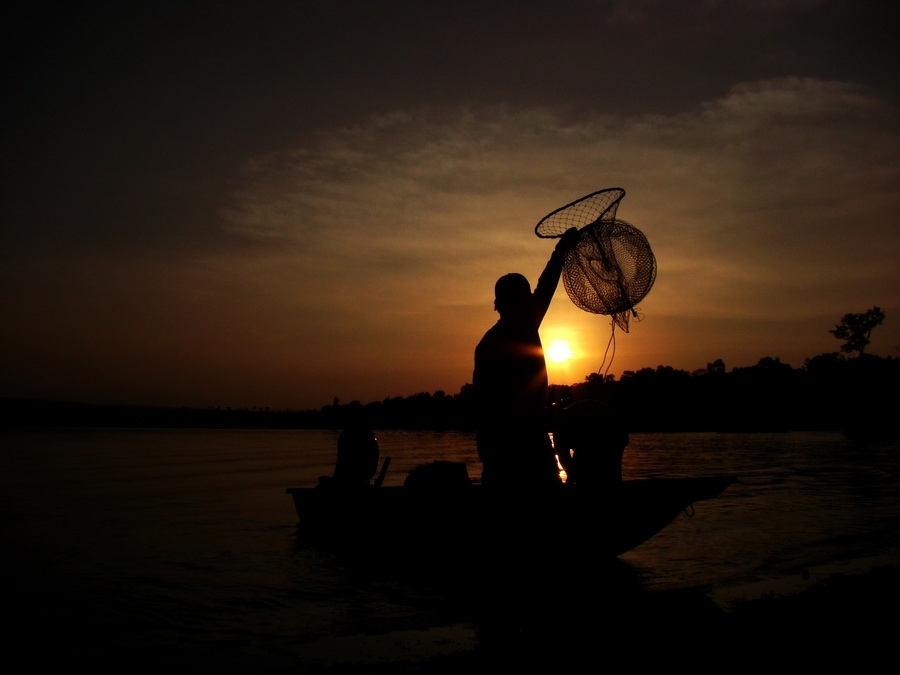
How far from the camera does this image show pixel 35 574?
37.8ft

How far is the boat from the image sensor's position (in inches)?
316

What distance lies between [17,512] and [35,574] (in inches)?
371

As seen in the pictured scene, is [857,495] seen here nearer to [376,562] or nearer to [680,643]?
[376,562]

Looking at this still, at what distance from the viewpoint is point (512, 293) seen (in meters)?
7.16

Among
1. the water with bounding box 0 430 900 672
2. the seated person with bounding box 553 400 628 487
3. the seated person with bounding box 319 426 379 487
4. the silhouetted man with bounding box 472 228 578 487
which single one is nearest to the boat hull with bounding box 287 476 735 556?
the seated person with bounding box 553 400 628 487

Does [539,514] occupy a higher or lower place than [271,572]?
higher

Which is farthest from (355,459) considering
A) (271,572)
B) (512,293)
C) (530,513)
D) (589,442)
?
(512,293)

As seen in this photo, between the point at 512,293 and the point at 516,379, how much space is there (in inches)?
36.0

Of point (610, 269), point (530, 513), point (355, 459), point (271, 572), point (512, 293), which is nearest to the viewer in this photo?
point (512, 293)

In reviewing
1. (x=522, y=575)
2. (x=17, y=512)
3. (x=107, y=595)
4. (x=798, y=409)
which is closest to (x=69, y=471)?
(x=17, y=512)

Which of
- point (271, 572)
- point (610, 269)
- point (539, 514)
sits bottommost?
point (271, 572)

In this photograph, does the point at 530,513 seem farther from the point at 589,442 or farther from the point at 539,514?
the point at 589,442

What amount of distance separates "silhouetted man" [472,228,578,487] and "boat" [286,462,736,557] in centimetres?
54

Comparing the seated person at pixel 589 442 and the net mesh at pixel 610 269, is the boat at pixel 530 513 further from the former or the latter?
the net mesh at pixel 610 269
